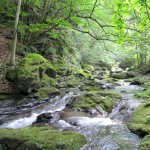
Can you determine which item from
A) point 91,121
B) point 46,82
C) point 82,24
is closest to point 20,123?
point 91,121

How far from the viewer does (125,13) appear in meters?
3.79

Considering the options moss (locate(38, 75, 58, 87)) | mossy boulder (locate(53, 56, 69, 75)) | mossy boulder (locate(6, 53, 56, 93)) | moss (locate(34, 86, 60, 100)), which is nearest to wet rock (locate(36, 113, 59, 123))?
moss (locate(34, 86, 60, 100))

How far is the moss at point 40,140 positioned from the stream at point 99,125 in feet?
0.98

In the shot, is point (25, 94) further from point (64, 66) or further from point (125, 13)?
point (64, 66)

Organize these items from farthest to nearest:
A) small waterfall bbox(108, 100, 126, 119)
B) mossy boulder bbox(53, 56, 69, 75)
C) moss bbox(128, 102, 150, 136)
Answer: mossy boulder bbox(53, 56, 69, 75), small waterfall bbox(108, 100, 126, 119), moss bbox(128, 102, 150, 136)

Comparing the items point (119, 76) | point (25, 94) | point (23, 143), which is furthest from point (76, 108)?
point (119, 76)

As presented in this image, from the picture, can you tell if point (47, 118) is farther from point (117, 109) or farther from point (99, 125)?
point (117, 109)

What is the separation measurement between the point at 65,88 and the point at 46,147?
7890mm

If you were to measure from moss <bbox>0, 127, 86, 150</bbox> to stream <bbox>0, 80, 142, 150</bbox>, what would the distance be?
0.30m

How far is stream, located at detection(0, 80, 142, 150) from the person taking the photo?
14.8ft

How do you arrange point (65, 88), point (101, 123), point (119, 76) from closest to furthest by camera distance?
point (101, 123), point (65, 88), point (119, 76)

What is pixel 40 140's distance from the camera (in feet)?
13.5

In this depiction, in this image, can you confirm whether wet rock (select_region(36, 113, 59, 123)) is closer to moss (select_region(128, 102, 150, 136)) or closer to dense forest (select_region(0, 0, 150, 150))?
dense forest (select_region(0, 0, 150, 150))

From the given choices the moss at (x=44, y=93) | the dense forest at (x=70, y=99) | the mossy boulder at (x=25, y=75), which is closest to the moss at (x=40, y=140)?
the dense forest at (x=70, y=99)
